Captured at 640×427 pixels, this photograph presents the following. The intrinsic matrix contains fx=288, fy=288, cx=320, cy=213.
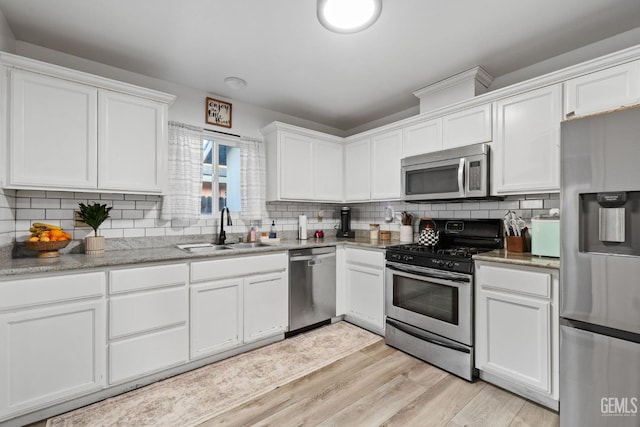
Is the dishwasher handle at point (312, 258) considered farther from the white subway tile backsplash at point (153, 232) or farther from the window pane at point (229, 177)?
the white subway tile backsplash at point (153, 232)

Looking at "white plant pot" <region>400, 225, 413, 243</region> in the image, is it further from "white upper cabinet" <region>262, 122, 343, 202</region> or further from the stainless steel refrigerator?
the stainless steel refrigerator

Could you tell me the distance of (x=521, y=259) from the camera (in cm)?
199

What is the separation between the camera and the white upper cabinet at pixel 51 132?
1949 millimetres

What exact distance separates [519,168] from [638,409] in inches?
62.4

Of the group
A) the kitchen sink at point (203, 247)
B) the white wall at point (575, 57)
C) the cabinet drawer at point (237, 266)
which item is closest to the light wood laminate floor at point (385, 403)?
the cabinet drawer at point (237, 266)

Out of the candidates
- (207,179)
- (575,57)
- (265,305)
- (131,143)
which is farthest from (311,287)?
(575,57)

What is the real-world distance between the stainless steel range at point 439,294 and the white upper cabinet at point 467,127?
2.52 feet

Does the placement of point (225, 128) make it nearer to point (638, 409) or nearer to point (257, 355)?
point (257, 355)

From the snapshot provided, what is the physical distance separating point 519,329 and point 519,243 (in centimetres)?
67

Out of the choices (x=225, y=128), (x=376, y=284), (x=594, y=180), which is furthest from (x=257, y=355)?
(x=594, y=180)

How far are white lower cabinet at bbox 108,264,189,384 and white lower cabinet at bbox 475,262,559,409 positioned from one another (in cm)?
228

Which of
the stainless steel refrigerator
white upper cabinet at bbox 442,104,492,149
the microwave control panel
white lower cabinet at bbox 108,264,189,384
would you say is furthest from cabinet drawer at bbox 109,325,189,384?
white upper cabinet at bbox 442,104,492,149

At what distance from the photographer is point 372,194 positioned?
346cm

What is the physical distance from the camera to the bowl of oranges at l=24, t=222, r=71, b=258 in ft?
6.46
